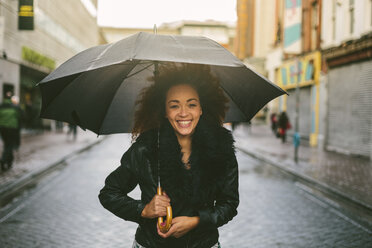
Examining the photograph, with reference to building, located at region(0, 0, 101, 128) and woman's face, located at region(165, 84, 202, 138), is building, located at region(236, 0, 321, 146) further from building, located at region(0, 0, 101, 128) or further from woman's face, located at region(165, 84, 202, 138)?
woman's face, located at region(165, 84, 202, 138)

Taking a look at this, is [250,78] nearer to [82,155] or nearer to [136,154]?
[136,154]

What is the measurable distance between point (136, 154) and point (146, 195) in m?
0.23

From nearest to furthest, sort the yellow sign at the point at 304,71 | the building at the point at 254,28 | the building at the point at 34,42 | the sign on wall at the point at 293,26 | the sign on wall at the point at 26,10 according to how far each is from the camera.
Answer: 1. the sign on wall at the point at 26,10
2. the yellow sign at the point at 304,71
3. the sign on wall at the point at 293,26
4. the building at the point at 34,42
5. the building at the point at 254,28

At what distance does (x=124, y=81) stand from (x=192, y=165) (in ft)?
3.73

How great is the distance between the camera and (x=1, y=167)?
35.1 ft

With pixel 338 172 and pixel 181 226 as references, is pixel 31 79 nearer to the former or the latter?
pixel 338 172

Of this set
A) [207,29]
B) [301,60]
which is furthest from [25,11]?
[207,29]

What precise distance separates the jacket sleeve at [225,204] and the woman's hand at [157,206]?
19 centimetres

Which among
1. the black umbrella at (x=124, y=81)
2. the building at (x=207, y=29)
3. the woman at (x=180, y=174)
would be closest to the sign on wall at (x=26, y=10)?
the black umbrella at (x=124, y=81)

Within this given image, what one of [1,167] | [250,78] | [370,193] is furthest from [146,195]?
[1,167]

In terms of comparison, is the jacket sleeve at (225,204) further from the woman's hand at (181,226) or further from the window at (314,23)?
Result: the window at (314,23)

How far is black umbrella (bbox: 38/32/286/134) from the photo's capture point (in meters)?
2.24

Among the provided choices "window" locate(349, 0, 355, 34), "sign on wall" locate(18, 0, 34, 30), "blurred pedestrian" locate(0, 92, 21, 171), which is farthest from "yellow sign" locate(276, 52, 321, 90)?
"blurred pedestrian" locate(0, 92, 21, 171)

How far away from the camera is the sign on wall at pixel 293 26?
71.1 feet
